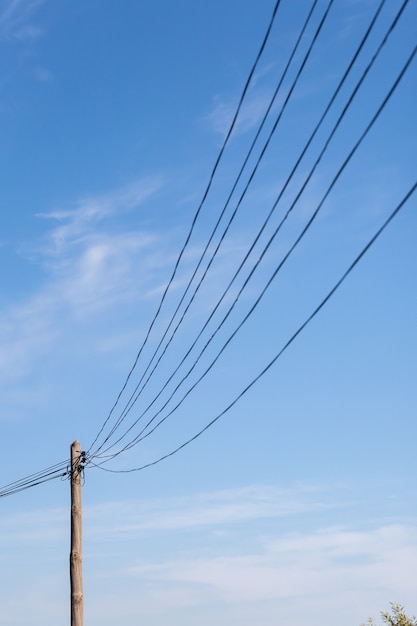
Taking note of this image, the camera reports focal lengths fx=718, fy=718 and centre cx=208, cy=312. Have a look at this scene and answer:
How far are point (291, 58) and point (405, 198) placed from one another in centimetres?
220

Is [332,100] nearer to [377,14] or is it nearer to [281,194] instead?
[377,14]

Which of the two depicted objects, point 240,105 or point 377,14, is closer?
point 377,14

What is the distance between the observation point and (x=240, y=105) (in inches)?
333

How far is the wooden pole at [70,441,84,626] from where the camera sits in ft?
51.1

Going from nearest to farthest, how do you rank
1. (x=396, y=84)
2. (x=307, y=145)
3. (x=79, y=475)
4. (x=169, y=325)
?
1. (x=396, y=84)
2. (x=307, y=145)
3. (x=169, y=325)
4. (x=79, y=475)

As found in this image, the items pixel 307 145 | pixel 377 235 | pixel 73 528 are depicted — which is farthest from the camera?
pixel 73 528

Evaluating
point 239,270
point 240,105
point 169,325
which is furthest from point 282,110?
point 169,325

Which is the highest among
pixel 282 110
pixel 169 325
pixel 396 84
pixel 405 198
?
pixel 169 325

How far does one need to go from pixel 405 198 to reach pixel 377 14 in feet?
5.35

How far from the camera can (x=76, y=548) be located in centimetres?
1619

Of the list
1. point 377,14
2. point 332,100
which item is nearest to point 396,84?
point 377,14

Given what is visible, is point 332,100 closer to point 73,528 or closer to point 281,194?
point 281,194

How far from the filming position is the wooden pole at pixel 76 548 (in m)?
15.6

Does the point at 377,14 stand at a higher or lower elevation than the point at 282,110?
lower
